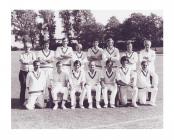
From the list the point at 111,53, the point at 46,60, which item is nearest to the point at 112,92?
the point at 111,53

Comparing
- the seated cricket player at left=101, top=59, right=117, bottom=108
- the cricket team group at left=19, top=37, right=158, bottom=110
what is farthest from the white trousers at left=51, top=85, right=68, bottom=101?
the seated cricket player at left=101, top=59, right=117, bottom=108

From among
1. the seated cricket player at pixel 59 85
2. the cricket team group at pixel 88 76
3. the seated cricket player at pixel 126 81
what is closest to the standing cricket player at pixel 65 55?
the cricket team group at pixel 88 76

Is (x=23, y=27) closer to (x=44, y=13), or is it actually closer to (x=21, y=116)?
(x=44, y=13)

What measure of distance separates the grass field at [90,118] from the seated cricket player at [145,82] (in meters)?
0.30

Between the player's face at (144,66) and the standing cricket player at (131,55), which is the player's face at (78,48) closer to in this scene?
the standing cricket player at (131,55)

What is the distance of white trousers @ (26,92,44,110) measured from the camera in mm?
7895

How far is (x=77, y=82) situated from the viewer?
8.11 metres

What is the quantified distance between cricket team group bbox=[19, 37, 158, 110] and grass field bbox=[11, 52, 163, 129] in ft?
0.69

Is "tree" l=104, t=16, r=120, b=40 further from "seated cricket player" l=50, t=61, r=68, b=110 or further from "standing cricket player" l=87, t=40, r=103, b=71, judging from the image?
"seated cricket player" l=50, t=61, r=68, b=110

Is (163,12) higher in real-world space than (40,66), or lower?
higher

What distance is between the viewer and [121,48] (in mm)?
8477

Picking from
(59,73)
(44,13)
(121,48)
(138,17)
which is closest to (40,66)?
(59,73)

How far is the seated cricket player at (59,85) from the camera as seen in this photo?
7.95m
